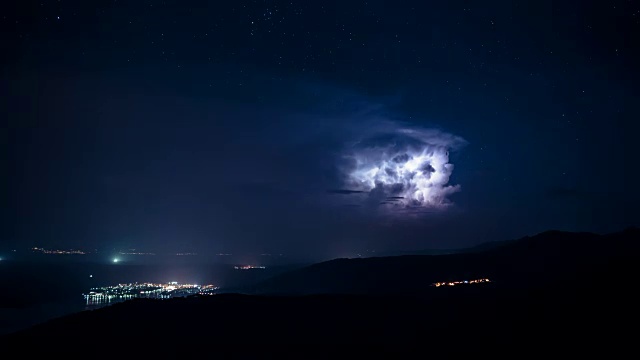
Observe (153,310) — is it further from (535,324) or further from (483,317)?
(535,324)

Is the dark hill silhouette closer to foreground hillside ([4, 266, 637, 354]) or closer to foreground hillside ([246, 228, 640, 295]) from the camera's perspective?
foreground hillside ([4, 266, 637, 354])

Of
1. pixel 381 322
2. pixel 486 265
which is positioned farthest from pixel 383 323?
pixel 486 265

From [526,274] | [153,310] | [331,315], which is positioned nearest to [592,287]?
[331,315]

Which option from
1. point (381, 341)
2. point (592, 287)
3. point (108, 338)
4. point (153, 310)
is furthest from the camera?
point (153, 310)

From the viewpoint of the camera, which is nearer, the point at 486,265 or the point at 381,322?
the point at 381,322

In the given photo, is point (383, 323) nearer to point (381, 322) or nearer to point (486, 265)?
point (381, 322)

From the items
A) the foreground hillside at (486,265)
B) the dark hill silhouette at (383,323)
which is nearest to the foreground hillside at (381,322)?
the dark hill silhouette at (383,323)

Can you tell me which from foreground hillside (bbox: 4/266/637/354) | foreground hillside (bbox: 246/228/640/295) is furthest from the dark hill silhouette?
foreground hillside (bbox: 246/228/640/295)

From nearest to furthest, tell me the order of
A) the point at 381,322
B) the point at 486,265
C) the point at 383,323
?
the point at 383,323 → the point at 381,322 → the point at 486,265

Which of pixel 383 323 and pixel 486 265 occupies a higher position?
pixel 486 265

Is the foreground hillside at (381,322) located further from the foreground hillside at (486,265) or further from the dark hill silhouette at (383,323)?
the foreground hillside at (486,265)

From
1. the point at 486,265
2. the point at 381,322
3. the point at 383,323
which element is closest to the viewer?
the point at 383,323
